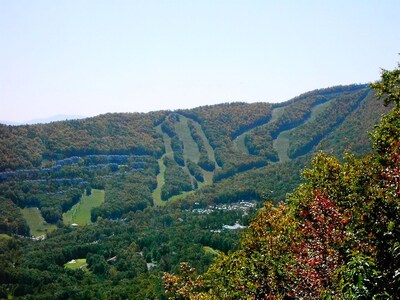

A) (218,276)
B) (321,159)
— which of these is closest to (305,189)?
(321,159)

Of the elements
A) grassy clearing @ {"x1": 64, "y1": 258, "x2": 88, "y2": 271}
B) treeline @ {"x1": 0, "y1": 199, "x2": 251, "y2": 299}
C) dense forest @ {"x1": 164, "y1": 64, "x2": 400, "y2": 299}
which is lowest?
grassy clearing @ {"x1": 64, "y1": 258, "x2": 88, "y2": 271}

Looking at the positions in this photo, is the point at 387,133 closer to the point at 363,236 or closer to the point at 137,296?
the point at 363,236

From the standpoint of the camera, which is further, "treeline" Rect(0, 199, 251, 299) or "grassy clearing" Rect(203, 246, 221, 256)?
"grassy clearing" Rect(203, 246, 221, 256)

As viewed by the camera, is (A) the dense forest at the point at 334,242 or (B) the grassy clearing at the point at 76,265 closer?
(A) the dense forest at the point at 334,242

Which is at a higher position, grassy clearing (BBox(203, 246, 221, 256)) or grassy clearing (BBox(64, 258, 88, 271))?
grassy clearing (BBox(203, 246, 221, 256))

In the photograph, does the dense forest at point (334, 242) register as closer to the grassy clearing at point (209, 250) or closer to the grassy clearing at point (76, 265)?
the grassy clearing at point (209, 250)

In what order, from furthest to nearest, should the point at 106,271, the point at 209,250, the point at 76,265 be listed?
the point at 76,265
the point at 106,271
the point at 209,250

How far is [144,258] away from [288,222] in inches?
6433

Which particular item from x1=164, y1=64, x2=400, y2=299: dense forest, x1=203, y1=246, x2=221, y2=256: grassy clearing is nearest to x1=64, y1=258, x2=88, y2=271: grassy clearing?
x1=203, y1=246, x2=221, y2=256: grassy clearing

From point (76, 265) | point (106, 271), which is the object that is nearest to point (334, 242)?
point (106, 271)

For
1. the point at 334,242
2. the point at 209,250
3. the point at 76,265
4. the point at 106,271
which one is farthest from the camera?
the point at 76,265

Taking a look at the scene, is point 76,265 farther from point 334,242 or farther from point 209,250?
point 334,242

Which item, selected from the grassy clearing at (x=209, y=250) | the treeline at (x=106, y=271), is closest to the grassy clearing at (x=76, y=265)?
the treeline at (x=106, y=271)

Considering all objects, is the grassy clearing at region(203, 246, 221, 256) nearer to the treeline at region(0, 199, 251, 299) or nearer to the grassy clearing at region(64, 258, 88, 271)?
the treeline at region(0, 199, 251, 299)
